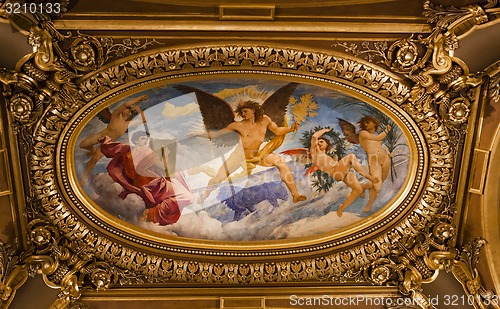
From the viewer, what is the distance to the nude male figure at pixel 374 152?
8523 mm

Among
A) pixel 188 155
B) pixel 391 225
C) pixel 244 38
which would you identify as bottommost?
pixel 391 225

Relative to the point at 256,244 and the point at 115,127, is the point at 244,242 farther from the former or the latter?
the point at 115,127

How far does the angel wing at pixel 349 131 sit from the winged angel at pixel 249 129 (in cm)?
54

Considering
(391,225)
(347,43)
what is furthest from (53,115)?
(391,225)

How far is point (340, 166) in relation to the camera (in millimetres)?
8750

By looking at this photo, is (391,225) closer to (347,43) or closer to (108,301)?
(347,43)

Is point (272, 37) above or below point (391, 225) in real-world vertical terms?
above

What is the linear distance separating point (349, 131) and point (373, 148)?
0.37m

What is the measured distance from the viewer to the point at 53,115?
8.02 meters

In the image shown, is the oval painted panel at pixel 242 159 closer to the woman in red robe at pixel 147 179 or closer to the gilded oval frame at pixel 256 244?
the woman in red robe at pixel 147 179

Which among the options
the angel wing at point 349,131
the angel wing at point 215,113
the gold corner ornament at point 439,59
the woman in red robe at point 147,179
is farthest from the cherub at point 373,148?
the woman in red robe at point 147,179

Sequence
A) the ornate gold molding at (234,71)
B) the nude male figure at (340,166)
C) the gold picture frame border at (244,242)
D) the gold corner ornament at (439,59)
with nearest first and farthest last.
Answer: the gold corner ornament at (439,59), the ornate gold molding at (234,71), the gold picture frame border at (244,242), the nude male figure at (340,166)

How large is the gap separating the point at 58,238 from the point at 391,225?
407 centimetres

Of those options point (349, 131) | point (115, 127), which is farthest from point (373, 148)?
point (115, 127)
